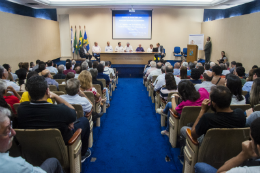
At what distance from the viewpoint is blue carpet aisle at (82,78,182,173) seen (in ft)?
7.75

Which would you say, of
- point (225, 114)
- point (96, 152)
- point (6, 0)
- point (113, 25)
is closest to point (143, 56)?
point (113, 25)

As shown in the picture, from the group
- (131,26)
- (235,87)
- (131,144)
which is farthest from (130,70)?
(235,87)

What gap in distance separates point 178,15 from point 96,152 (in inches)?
436

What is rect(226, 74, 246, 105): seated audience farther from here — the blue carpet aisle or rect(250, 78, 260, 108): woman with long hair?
the blue carpet aisle

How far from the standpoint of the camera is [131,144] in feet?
9.51

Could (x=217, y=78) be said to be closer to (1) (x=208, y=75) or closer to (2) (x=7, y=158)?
(1) (x=208, y=75)

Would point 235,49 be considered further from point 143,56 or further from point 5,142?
point 5,142

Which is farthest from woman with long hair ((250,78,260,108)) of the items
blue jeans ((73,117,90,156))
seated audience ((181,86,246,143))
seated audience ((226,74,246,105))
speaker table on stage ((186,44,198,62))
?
speaker table on stage ((186,44,198,62))

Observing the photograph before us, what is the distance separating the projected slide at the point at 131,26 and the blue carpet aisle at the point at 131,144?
7.84m

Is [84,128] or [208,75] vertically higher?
[208,75]

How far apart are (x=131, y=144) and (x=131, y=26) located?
31.8 ft

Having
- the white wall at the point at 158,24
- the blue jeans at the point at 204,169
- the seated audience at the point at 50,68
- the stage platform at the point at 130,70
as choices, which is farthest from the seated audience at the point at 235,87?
the white wall at the point at 158,24

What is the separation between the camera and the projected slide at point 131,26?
11.3 m

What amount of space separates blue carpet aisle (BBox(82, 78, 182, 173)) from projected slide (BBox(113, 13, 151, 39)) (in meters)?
7.84
